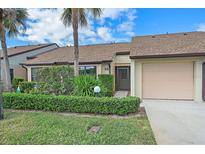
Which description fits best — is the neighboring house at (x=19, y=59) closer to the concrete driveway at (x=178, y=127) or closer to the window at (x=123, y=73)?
the window at (x=123, y=73)

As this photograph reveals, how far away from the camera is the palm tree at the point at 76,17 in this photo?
28.9 ft

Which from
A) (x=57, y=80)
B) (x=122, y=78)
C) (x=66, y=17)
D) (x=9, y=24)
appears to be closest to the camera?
(x=57, y=80)

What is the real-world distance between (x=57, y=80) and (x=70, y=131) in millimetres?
4121

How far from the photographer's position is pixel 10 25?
11250 mm

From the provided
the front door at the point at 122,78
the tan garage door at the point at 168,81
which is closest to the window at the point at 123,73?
the front door at the point at 122,78

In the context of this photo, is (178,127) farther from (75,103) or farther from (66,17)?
(66,17)

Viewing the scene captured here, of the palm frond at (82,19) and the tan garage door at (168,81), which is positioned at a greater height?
the palm frond at (82,19)

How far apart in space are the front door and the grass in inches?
337

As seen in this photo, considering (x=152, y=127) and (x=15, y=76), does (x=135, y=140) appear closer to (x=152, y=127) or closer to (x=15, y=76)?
(x=152, y=127)

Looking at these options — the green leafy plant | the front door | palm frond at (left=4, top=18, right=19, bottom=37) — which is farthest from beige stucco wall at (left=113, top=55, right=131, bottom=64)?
palm frond at (left=4, top=18, right=19, bottom=37)

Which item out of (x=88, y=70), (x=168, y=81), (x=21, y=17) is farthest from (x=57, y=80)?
(x=21, y=17)

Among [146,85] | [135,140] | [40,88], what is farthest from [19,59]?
[135,140]

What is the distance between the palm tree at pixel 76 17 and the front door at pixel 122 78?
5744 millimetres

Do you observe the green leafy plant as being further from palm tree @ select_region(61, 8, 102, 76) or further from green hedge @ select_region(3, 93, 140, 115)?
green hedge @ select_region(3, 93, 140, 115)
